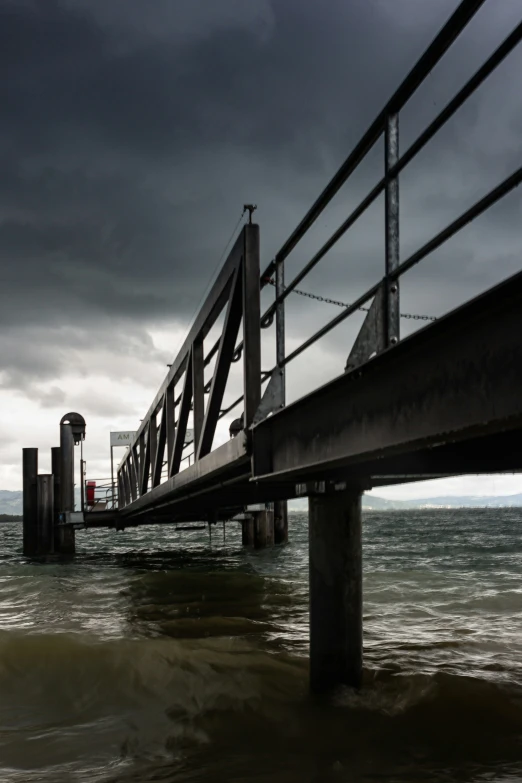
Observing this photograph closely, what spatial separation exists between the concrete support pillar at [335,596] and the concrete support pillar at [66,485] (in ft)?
56.1

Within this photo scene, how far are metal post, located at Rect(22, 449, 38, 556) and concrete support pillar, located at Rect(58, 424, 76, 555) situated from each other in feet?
2.43

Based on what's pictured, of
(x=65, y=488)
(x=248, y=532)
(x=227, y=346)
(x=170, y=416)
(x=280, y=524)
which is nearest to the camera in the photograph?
(x=227, y=346)

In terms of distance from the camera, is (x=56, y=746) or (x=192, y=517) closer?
(x=56, y=746)

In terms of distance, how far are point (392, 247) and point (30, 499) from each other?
20.2 meters

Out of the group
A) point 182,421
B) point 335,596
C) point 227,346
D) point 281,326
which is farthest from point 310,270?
point 182,421

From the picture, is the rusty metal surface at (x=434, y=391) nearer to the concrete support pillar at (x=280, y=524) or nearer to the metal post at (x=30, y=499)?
the metal post at (x=30, y=499)

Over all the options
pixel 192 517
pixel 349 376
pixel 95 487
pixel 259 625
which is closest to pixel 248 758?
pixel 349 376

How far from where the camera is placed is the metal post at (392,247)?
13.8ft

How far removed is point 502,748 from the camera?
542 cm

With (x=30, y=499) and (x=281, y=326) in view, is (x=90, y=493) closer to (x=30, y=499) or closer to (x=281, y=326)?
(x=30, y=499)

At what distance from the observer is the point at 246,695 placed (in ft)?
22.1

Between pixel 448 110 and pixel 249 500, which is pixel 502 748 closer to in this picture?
pixel 448 110

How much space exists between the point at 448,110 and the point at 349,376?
1.57 m

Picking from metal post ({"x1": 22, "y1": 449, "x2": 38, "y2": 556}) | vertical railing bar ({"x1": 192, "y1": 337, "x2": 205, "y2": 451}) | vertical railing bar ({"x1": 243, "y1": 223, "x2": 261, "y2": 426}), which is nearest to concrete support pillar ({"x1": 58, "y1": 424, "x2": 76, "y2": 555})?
metal post ({"x1": 22, "y1": 449, "x2": 38, "y2": 556})
